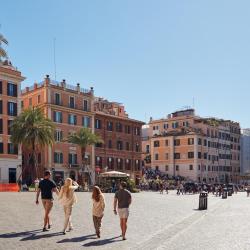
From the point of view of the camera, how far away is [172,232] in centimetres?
1617

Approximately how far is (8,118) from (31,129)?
670 centimetres

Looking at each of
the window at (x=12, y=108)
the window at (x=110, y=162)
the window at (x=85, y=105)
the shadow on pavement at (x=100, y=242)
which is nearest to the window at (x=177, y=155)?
the window at (x=110, y=162)

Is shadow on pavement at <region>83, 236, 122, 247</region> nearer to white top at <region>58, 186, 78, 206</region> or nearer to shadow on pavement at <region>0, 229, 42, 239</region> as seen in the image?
white top at <region>58, 186, 78, 206</region>

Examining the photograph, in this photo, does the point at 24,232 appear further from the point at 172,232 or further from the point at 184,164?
the point at 184,164

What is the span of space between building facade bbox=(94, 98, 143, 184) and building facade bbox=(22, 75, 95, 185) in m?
2.58

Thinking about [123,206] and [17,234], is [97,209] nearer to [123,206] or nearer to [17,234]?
[123,206]

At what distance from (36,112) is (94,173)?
64.8ft

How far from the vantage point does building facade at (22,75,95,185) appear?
222 ft

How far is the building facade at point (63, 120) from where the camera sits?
222 ft

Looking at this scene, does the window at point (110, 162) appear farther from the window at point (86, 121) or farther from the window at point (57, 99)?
the window at point (57, 99)

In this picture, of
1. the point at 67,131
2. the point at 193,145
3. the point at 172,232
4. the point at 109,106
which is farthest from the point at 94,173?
the point at 172,232

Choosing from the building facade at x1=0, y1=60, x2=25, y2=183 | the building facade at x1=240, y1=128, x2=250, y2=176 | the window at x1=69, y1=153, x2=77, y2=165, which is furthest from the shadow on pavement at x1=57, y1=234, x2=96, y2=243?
the building facade at x1=240, y1=128, x2=250, y2=176

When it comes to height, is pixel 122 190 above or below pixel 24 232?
above

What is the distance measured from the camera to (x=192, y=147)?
99.0 metres
